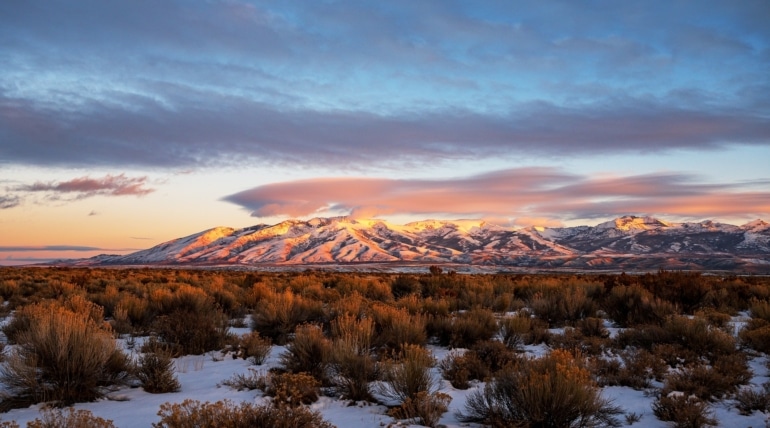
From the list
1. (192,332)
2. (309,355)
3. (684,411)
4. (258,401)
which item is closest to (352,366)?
(309,355)

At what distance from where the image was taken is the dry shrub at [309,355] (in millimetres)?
8180

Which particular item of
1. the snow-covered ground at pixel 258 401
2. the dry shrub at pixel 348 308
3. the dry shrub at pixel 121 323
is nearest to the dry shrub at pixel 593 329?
the snow-covered ground at pixel 258 401

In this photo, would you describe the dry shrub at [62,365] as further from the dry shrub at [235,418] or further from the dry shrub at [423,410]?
the dry shrub at [423,410]

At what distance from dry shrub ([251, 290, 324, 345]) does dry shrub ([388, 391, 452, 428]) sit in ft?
16.4

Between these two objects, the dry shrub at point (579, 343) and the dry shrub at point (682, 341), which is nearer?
the dry shrub at point (682, 341)

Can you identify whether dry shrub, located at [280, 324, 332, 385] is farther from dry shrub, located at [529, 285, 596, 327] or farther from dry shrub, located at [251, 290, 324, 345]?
dry shrub, located at [529, 285, 596, 327]

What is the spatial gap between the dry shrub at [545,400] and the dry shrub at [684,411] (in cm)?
68

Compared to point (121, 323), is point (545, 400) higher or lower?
lower

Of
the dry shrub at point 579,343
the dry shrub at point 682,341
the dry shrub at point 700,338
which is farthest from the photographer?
the dry shrub at point 579,343

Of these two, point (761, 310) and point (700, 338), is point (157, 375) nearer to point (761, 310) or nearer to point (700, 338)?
point (700, 338)

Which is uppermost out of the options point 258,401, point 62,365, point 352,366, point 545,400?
point 62,365

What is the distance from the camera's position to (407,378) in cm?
712

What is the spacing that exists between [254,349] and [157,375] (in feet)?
6.55

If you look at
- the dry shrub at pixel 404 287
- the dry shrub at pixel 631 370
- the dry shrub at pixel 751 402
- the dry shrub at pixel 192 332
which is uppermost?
the dry shrub at pixel 192 332
